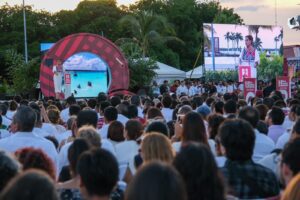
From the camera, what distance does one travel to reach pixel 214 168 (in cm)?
361

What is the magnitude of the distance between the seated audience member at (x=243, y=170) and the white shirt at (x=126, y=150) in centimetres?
206

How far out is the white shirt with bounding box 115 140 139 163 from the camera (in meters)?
6.79

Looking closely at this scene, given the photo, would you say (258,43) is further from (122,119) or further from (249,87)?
(122,119)

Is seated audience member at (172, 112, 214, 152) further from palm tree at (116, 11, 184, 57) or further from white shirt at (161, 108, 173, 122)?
palm tree at (116, 11, 184, 57)

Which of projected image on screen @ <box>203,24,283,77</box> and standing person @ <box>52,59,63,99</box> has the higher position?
projected image on screen @ <box>203,24,283,77</box>

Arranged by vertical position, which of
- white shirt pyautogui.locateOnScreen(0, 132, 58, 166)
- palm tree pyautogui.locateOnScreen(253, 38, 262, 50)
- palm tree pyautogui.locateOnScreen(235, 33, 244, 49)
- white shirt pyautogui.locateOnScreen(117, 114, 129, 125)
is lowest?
white shirt pyautogui.locateOnScreen(117, 114, 129, 125)

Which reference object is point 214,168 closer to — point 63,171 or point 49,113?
point 63,171

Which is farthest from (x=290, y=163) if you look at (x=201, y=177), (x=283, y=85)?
(x=283, y=85)

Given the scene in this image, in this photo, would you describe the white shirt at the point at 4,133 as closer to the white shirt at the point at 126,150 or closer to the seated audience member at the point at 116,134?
the seated audience member at the point at 116,134

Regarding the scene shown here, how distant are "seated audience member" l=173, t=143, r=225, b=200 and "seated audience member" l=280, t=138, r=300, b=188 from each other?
0.88m

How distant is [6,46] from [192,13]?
21.9m

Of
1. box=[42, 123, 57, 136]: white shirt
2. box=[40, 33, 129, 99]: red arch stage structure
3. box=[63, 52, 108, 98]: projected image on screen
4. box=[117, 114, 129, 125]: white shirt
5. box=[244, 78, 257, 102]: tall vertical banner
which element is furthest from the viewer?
box=[63, 52, 108, 98]: projected image on screen

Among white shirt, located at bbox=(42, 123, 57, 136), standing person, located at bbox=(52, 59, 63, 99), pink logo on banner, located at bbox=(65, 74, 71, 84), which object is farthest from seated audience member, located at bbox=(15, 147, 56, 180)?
pink logo on banner, located at bbox=(65, 74, 71, 84)

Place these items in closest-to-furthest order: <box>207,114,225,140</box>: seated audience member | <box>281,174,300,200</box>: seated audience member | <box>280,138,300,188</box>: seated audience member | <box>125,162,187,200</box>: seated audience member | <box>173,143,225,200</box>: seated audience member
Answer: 1. <box>125,162,187,200</box>: seated audience member
2. <box>281,174,300,200</box>: seated audience member
3. <box>173,143,225,200</box>: seated audience member
4. <box>280,138,300,188</box>: seated audience member
5. <box>207,114,225,140</box>: seated audience member
